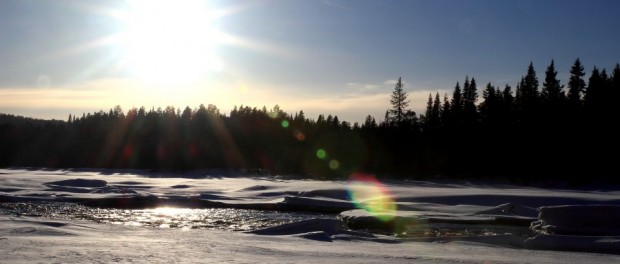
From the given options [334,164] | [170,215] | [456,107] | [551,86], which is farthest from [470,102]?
[170,215]

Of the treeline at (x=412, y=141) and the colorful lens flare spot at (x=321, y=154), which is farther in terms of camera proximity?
the colorful lens flare spot at (x=321, y=154)

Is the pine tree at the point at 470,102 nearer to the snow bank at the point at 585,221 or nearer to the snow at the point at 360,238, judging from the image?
the snow at the point at 360,238

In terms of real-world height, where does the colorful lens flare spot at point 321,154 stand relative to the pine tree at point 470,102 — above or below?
below

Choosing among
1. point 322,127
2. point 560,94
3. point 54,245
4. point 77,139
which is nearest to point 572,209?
point 54,245

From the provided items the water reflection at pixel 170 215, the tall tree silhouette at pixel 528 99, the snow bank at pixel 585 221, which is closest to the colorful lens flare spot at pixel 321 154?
the tall tree silhouette at pixel 528 99

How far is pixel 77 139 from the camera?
109 meters

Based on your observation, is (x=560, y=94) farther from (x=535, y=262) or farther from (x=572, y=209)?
(x=535, y=262)

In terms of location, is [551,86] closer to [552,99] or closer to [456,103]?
[552,99]

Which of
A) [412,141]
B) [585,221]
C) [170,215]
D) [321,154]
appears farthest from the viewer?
[321,154]

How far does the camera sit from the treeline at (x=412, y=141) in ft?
191

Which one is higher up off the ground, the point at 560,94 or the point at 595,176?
the point at 560,94

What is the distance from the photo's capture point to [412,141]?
6944 centimetres

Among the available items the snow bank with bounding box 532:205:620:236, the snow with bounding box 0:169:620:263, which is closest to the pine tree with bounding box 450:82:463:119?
the snow with bounding box 0:169:620:263

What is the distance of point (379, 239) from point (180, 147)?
76.6 meters
